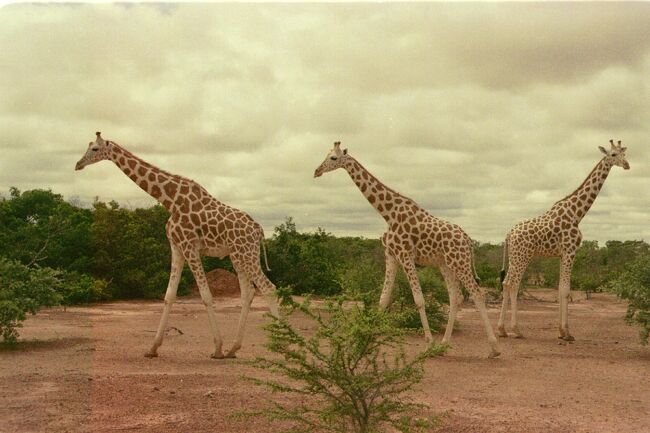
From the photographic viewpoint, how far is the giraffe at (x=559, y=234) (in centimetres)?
1462

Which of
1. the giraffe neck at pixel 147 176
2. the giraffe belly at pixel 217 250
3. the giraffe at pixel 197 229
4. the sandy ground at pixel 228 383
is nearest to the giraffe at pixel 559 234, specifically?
the sandy ground at pixel 228 383

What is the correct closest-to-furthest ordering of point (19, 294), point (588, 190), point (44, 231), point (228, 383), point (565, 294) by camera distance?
point (228, 383) < point (19, 294) < point (565, 294) < point (588, 190) < point (44, 231)

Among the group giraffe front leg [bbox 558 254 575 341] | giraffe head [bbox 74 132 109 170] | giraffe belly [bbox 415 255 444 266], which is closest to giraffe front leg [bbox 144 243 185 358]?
giraffe head [bbox 74 132 109 170]

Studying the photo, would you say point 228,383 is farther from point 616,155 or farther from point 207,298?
point 616,155

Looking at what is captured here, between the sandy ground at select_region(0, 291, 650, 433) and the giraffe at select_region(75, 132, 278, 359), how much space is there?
964mm

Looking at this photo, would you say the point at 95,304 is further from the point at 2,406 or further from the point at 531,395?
the point at 531,395

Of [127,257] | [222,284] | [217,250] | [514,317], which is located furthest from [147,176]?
[222,284]

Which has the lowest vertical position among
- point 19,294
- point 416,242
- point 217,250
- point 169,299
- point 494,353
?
point 494,353

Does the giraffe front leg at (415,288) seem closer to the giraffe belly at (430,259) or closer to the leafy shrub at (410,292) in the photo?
the giraffe belly at (430,259)

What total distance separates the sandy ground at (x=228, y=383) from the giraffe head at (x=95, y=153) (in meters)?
3.04

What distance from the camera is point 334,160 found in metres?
12.2

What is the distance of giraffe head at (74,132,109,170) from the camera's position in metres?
11.4

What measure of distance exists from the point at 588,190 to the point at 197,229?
8431 mm

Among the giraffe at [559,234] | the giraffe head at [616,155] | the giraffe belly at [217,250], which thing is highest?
the giraffe head at [616,155]
